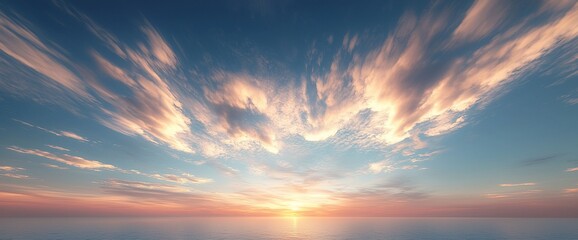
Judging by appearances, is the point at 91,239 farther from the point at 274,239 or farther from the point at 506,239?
the point at 506,239

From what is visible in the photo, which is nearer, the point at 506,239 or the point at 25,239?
the point at 25,239

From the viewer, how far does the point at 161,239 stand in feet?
259

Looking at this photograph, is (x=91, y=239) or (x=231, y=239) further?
(x=231, y=239)

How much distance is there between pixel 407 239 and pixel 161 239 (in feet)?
A: 315

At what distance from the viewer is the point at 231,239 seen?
8438 cm

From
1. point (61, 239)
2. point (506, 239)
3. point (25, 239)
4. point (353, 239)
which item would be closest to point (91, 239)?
point (61, 239)

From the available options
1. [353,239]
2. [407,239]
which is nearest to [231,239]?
[353,239]

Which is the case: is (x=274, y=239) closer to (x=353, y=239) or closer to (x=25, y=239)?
(x=353, y=239)

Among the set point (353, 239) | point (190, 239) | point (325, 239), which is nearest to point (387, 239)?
point (353, 239)

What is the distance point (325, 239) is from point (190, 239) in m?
54.4

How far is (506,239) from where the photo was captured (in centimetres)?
8175

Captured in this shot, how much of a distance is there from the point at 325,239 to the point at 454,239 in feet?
167

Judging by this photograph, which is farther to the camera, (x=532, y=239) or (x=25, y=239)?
(x=532, y=239)

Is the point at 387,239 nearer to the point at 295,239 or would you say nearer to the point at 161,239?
the point at 295,239
